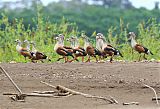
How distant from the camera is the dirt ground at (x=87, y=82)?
7.34m

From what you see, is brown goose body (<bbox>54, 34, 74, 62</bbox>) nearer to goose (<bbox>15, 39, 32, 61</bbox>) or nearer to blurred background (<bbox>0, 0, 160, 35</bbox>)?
goose (<bbox>15, 39, 32, 61</bbox>)

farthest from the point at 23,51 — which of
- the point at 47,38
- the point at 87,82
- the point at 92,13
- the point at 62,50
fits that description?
the point at 92,13

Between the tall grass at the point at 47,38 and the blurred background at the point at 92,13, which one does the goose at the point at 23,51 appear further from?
the blurred background at the point at 92,13

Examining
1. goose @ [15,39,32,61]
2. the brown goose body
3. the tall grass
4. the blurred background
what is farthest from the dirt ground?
the blurred background

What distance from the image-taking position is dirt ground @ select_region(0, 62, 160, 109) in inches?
289

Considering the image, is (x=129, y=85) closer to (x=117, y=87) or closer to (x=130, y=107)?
(x=117, y=87)

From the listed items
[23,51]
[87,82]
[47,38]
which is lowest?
[87,82]

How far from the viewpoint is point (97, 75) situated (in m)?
9.03

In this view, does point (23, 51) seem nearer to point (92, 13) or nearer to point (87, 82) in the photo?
point (87, 82)

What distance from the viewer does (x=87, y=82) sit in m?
8.61

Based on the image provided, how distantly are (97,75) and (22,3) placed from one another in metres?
25.5

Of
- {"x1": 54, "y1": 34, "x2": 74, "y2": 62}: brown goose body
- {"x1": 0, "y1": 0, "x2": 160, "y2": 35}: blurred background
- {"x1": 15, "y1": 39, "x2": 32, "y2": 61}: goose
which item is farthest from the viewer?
{"x1": 0, "y1": 0, "x2": 160, "y2": 35}: blurred background

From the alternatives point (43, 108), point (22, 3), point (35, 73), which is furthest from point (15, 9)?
point (43, 108)

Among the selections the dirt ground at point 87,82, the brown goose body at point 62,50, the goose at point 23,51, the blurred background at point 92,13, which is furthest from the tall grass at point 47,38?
the blurred background at point 92,13
